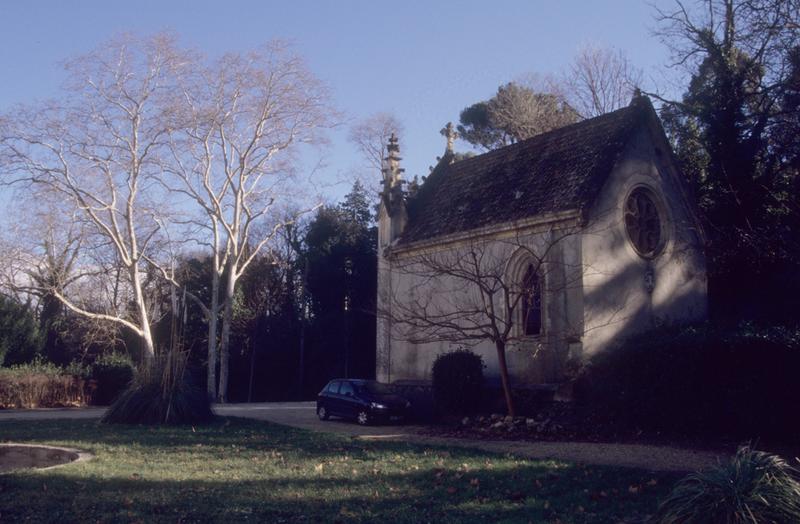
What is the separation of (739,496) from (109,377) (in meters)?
32.7

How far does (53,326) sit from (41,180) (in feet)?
41.6

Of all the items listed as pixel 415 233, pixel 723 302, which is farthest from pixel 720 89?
pixel 415 233

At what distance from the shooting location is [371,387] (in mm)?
23219

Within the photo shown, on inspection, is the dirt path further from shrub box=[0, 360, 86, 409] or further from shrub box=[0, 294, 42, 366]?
shrub box=[0, 294, 42, 366]

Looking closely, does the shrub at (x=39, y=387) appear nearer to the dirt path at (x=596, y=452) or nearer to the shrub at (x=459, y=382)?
the dirt path at (x=596, y=452)

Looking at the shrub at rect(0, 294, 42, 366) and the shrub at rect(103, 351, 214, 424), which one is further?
the shrub at rect(0, 294, 42, 366)

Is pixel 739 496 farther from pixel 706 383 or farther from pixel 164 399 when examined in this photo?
pixel 164 399

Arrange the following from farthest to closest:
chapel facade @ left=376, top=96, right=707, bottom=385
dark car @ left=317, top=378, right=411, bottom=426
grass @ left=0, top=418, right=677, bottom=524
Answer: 1. dark car @ left=317, top=378, right=411, bottom=426
2. chapel facade @ left=376, top=96, right=707, bottom=385
3. grass @ left=0, top=418, right=677, bottom=524

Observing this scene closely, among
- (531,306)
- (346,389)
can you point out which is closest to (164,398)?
(346,389)

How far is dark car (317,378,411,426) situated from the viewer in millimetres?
21969

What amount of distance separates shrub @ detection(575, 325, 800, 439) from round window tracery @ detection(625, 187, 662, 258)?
486cm

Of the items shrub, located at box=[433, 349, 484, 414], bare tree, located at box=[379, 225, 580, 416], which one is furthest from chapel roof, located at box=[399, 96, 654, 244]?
shrub, located at box=[433, 349, 484, 414]

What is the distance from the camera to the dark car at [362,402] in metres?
22.0

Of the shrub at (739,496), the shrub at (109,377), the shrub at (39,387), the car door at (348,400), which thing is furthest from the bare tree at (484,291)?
the shrub at (39,387)
